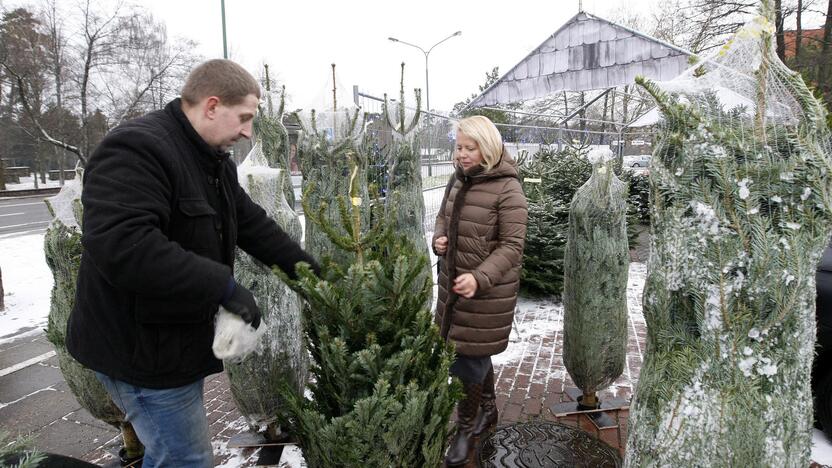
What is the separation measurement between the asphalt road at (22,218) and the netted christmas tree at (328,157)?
936 centimetres

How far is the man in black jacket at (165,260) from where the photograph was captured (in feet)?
4.96

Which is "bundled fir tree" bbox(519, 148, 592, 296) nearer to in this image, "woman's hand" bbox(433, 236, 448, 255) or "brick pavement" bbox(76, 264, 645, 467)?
"brick pavement" bbox(76, 264, 645, 467)

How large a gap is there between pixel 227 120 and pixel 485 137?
1.47 m

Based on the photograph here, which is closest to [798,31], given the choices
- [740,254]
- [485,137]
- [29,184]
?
[485,137]

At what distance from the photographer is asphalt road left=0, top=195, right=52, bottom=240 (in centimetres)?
1429

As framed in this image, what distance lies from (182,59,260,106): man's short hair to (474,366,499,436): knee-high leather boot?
7.92ft

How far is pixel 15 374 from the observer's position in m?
4.55

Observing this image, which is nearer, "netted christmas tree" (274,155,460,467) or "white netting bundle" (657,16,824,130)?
"white netting bundle" (657,16,824,130)

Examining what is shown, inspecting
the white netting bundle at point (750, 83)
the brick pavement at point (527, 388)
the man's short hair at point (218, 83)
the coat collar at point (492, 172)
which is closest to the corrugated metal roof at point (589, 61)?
the brick pavement at point (527, 388)

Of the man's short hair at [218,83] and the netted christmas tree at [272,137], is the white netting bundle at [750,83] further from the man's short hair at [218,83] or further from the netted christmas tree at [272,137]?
the netted christmas tree at [272,137]

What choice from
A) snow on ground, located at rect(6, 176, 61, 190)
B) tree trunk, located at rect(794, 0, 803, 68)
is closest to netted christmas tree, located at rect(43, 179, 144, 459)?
tree trunk, located at rect(794, 0, 803, 68)

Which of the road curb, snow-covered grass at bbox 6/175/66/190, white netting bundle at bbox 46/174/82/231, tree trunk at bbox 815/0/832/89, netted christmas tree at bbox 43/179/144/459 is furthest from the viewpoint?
snow-covered grass at bbox 6/175/66/190

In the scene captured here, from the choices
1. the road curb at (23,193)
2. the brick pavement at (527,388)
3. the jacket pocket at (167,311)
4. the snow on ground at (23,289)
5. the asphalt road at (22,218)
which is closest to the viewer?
the jacket pocket at (167,311)

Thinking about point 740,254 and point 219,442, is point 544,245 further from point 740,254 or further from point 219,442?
point 740,254
